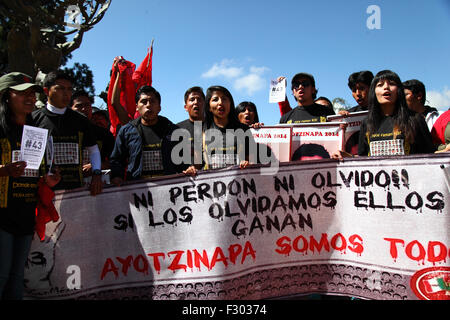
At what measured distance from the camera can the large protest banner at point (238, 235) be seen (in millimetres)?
2799

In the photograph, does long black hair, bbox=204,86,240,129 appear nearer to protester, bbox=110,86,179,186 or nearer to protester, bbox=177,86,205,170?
protester, bbox=177,86,205,170

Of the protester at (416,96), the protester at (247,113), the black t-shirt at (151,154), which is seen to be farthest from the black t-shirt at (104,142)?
the protester at (416,96)

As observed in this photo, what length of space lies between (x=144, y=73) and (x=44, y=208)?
3.93 metres

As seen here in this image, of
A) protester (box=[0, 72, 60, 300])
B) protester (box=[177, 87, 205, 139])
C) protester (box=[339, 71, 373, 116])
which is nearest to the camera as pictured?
protester (box=[0, 72, 60, 300])

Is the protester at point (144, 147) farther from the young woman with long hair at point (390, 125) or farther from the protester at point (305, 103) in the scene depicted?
the young woman with long hair at point (390, 125)

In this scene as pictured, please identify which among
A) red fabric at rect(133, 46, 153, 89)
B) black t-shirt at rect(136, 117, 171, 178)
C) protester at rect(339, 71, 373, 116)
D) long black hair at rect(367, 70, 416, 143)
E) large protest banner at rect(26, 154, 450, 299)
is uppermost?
red fabric at rect(133, 46, 153, 89)

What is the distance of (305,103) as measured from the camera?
429 centimetres

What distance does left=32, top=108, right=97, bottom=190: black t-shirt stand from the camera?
3039 mm

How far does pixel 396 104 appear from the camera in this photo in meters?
3.13

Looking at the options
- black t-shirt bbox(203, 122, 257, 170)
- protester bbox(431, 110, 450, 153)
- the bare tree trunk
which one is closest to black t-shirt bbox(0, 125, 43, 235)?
black t-shirt bbox(203, 122, 257, 170)

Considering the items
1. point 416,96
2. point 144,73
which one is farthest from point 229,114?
point 144,73

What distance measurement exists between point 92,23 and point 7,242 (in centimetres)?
1283

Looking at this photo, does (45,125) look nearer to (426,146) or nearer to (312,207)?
(312,207)

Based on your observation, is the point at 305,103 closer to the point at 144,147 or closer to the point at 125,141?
the point at 144,147
